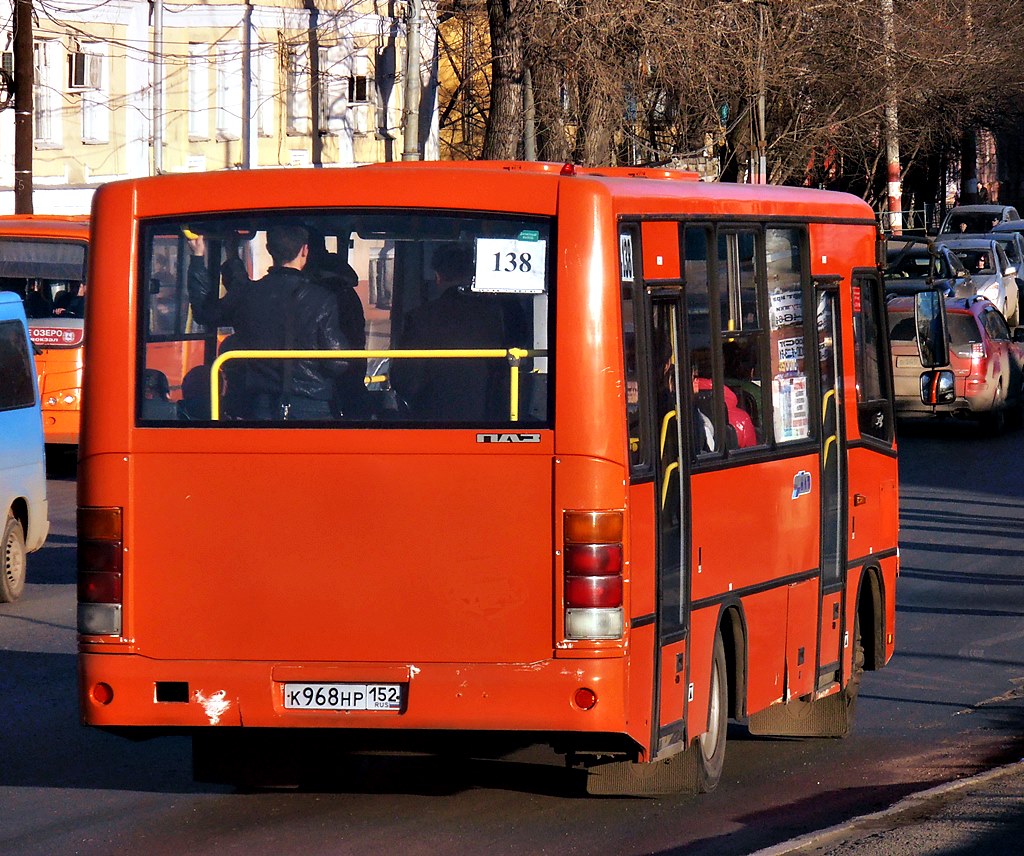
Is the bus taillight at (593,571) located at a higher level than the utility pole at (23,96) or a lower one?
lower

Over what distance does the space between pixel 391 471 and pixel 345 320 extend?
577 millimetres

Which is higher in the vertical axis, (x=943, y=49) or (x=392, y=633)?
(x=943, y=49)

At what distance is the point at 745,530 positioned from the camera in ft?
26.2

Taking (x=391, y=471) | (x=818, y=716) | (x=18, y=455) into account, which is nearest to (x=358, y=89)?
(x=18, y=455)

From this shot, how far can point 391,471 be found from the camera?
6.84 metres

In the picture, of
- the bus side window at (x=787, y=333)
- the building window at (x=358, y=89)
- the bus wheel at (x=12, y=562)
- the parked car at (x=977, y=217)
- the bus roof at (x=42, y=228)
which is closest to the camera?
the bus side window at (x=787, y=333)

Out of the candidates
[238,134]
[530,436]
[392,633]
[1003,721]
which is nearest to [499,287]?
[530,436]

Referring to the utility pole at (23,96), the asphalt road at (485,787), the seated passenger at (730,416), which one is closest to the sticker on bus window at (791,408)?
the seated passenger at (730,416)

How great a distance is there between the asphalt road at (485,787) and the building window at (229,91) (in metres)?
34.5

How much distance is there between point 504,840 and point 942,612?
7057 millimetres

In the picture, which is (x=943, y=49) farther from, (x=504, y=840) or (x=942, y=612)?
(x=504, y=840)

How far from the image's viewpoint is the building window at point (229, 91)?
150 ft

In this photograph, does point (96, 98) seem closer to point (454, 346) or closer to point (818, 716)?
point (818, 716)

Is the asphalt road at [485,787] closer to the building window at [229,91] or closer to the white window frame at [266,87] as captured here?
the building window at [229,91]
